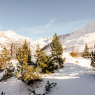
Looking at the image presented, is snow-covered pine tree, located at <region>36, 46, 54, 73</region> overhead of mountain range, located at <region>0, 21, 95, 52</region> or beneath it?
beneath

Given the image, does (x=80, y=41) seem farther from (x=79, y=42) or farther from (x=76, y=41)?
(x=76, y=41)

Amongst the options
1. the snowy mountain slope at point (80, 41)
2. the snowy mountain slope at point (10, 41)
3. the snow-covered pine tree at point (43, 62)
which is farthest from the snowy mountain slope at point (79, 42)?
the snow-covered pine tree at point (43, 62)

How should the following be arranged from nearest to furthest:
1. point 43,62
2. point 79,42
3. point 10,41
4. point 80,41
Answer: point 43,62 < point 79,42 < point 80,41 < point 10,41

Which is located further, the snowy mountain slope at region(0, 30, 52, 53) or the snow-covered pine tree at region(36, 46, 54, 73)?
the snowy mountain slope at region(0, 30, 52, 53)

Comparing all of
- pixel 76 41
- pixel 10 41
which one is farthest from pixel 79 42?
pixel 10 41

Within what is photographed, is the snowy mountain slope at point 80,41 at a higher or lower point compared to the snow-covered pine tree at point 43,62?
higher

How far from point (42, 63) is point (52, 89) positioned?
14.0 feet

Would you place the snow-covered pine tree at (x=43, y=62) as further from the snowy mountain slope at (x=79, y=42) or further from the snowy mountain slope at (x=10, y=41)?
the snowy mountain slope at (x=10, y=41)

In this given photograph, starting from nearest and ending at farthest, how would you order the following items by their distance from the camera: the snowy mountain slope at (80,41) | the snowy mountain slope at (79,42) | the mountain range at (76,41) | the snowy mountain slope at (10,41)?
the snowy mountain slope at (79,42), the snowy mountain slope at (80,41), the mountain range at (76,41), the snowy mountain slope at (10,41)

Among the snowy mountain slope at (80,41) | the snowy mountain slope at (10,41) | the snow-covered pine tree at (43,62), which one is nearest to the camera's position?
the snow-covered pine tree at (43,62)

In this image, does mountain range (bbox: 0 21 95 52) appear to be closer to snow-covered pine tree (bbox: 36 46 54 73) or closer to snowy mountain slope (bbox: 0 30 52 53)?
snowy mountain slope (bbox: 0 30 52 53)

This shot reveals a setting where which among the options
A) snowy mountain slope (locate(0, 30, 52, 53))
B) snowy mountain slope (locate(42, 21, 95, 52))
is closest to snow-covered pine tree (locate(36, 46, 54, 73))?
snowy mountain slope (locate(42, 21, 95, 52))

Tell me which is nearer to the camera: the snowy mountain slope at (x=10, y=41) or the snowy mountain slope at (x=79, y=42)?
the snowy mountain slope at (x=79, y=42)

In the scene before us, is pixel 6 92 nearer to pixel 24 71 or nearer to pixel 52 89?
pixel 24 71
